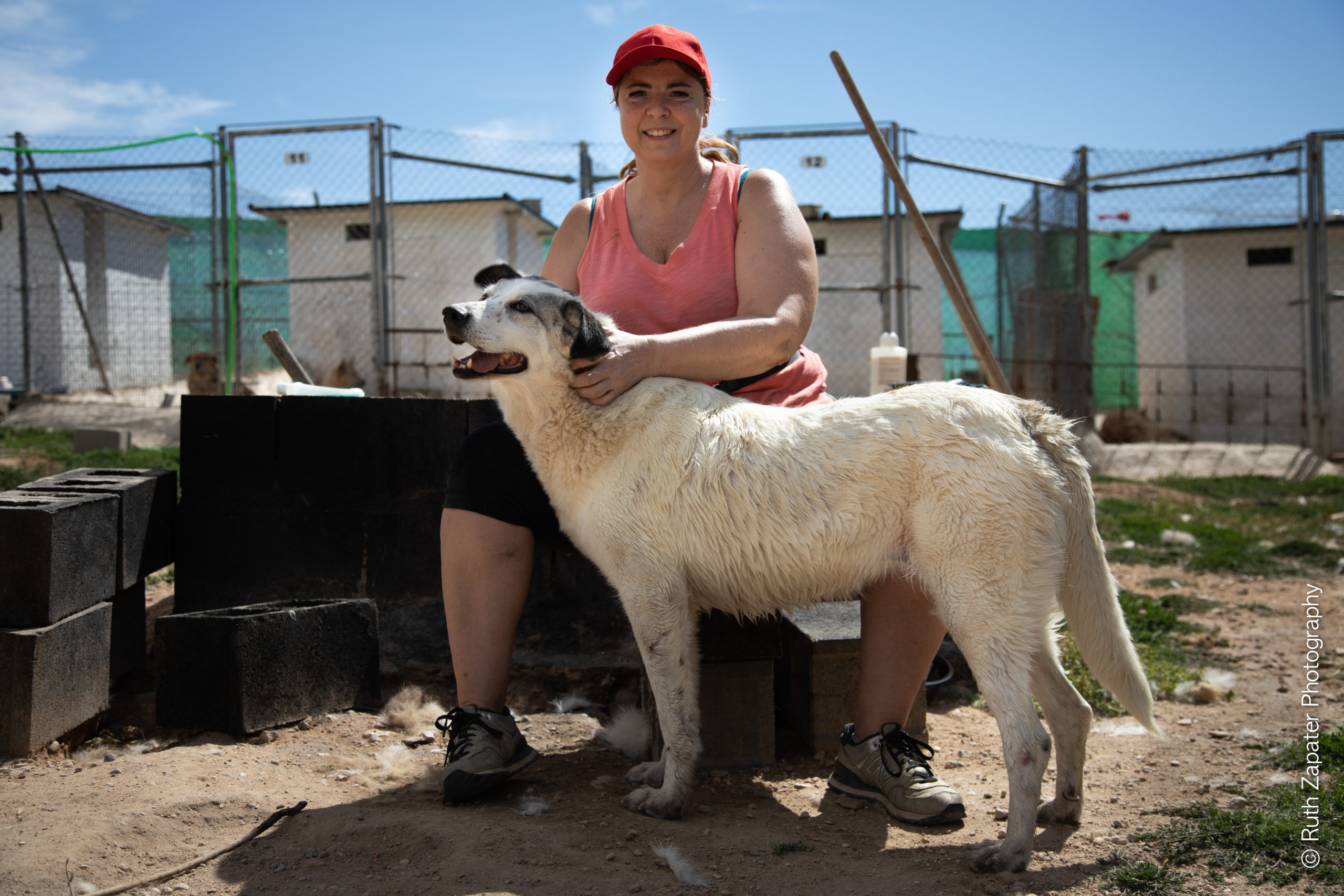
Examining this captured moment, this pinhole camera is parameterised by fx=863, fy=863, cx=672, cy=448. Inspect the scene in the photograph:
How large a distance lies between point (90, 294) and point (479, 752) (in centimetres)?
1577

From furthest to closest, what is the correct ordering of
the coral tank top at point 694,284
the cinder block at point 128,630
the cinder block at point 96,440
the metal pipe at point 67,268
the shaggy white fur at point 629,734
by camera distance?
the metal pipe at point 67,268 < the cinder block at point 96,440 < the cinder block at point 128,630 < the shaggy white fur at point 629,734 < the coral tank top at point 694,284

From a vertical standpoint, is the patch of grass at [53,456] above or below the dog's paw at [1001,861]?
above

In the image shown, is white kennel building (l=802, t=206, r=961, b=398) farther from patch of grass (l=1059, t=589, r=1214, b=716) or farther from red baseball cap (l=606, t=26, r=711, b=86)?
red baseball cap (l=606, t=26, r=711, b=86)

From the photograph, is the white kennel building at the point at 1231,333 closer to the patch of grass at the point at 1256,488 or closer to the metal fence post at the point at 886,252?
the patch of grass at the point at 1256,488

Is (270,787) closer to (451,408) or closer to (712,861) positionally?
(712,861)

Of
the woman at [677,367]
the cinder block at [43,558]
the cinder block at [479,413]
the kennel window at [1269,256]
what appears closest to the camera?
the woman at [677,367]

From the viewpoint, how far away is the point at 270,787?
2.62 m

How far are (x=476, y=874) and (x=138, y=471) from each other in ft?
8.61

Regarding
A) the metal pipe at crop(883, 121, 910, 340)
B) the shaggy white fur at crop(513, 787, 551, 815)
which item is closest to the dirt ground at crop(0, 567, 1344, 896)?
the shaggy white fur at crop(513, 787, 551, 815)

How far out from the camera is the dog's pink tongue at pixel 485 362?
2514 mm

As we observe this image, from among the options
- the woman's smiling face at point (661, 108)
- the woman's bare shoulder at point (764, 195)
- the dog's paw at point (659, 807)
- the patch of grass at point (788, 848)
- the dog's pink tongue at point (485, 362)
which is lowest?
the patch of grass at point (788, 848)

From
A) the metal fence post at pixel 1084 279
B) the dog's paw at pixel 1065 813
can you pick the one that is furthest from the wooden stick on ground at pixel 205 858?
the metal fence post at pixel 1084 279

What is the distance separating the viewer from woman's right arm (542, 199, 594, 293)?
3143 millimetres

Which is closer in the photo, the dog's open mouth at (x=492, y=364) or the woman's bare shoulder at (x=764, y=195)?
the dog's open mouth at (x=492, y=364)
